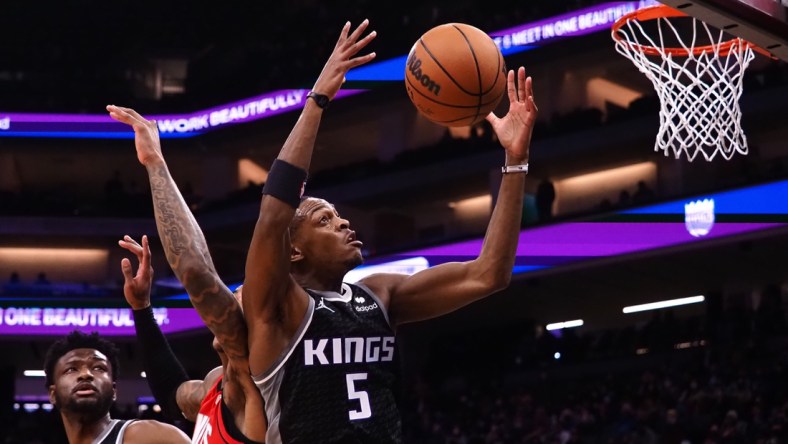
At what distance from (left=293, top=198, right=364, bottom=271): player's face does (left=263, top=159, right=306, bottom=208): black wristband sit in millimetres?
277

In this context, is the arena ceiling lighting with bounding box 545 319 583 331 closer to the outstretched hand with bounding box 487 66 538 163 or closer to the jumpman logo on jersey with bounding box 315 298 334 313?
the outstretched hand with bounding box 487 66 538 163

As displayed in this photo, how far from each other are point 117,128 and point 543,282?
9393 millimetres

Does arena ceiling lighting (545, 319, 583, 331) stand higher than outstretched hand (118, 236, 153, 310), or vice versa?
arena ceiling lighting (545, 319, 583, 331)

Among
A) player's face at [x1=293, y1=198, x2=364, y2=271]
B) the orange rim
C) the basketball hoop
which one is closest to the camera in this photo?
player's face at [x1=293, y1=198, x2=364, y2=271]

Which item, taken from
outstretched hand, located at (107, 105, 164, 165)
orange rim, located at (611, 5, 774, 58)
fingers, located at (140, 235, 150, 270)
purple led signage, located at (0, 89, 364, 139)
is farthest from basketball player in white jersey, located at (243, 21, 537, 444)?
purple led signage, located at (0, 89, 364, 139)

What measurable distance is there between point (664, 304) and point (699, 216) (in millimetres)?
4363

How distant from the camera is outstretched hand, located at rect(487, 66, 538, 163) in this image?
342 cm

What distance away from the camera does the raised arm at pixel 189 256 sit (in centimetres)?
336

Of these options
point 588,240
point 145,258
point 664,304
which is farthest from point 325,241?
point 664,304

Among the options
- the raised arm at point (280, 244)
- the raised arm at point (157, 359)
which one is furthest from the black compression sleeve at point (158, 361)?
the raised arm at point (280, 244)

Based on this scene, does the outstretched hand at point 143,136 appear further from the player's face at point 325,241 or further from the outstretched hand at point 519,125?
the outstretched hand at point 519,125

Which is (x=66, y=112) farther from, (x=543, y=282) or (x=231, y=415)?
(x=231, y=415)

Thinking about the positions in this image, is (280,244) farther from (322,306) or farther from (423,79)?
(423,79)

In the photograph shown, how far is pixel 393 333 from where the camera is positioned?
3393 mm
